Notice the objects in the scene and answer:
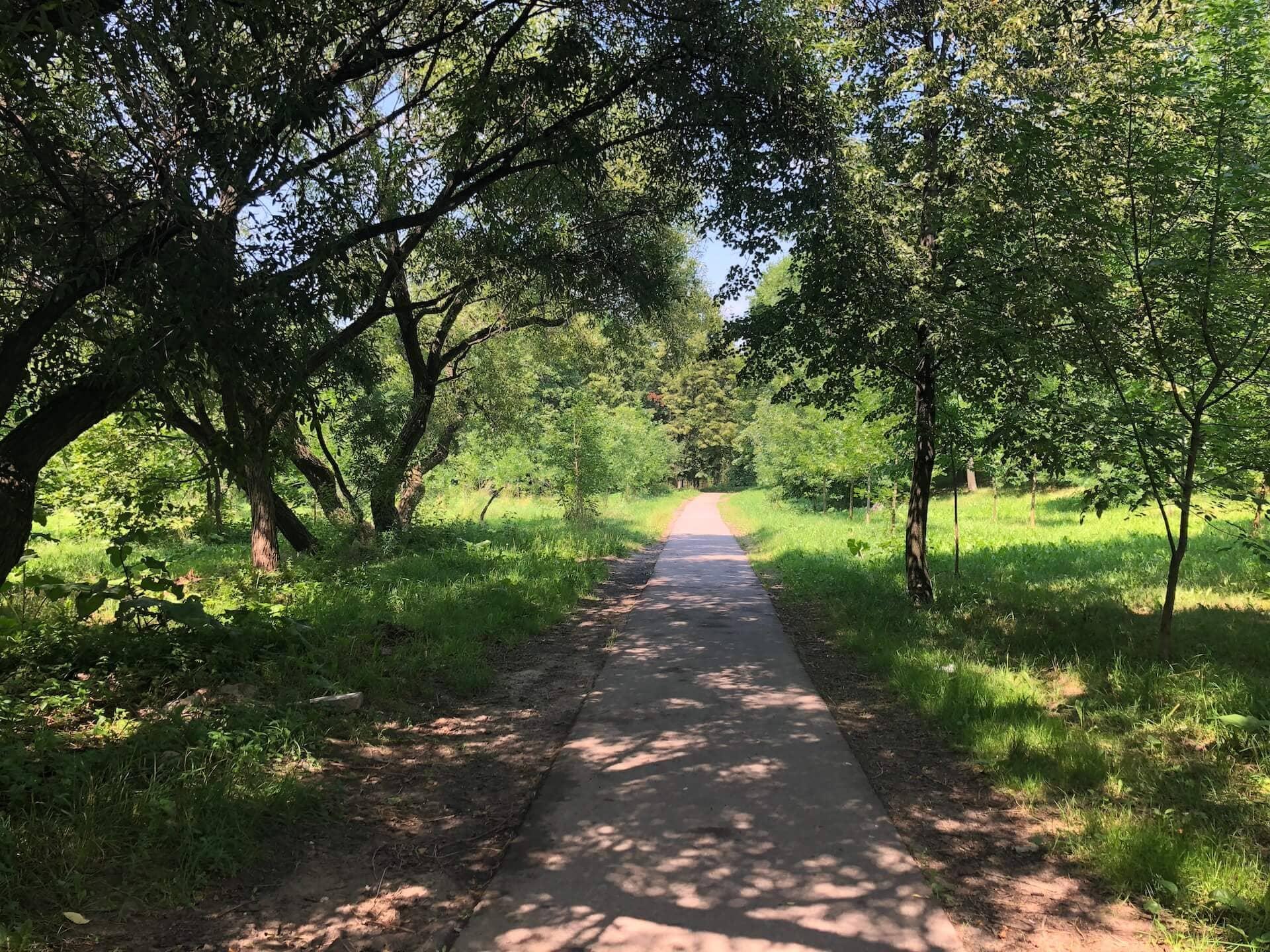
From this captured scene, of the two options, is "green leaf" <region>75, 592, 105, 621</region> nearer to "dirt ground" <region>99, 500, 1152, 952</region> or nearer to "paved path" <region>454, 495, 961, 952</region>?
"dirt ground" <region>99, 500, 1152, 952</region>

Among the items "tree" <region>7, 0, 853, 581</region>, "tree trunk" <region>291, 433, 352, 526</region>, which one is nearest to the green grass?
"tree" <region>7, 0, 853, 581</region>

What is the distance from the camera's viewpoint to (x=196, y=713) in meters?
4.44

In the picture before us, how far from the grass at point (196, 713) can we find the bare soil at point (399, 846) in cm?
16

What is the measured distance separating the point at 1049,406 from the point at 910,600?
3407mm

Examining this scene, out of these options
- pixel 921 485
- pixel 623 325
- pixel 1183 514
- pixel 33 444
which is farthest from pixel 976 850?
pixel 623 325

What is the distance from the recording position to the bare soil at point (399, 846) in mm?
2869

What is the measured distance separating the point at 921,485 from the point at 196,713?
333 inches

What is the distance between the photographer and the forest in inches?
152

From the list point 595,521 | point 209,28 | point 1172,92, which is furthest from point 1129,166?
point 595,521

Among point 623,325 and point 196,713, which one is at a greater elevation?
point 623,325

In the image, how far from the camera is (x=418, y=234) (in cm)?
→ 938

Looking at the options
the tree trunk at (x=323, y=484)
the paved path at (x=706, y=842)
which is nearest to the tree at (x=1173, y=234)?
the paved path at (x=706, y=842)

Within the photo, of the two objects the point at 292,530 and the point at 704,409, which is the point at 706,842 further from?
the point at 704,409

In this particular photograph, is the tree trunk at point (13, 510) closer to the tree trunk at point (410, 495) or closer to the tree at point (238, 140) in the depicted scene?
the tree at point (238, 140)
